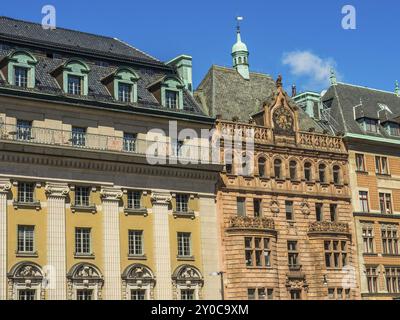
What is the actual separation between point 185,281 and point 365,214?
19.0m

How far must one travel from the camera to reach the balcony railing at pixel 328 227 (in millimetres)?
56750

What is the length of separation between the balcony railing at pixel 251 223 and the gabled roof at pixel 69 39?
13395 millimetres

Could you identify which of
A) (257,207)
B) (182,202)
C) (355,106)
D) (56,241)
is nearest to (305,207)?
(257,207)

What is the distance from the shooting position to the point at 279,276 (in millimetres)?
53938

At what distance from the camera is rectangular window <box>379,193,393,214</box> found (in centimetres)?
6218

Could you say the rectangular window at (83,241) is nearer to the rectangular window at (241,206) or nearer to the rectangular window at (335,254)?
the rectangular window at (241,206)

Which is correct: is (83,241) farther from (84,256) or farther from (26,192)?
(26,192)

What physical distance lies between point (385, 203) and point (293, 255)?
38.5 feet

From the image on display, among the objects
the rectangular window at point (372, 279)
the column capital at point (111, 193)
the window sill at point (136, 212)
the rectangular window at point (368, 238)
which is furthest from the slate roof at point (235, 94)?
the rectangular window at point (372, 279)

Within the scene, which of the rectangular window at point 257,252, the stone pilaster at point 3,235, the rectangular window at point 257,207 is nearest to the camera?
the stone pilaster at point 3,235

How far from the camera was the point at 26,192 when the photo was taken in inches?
1761
